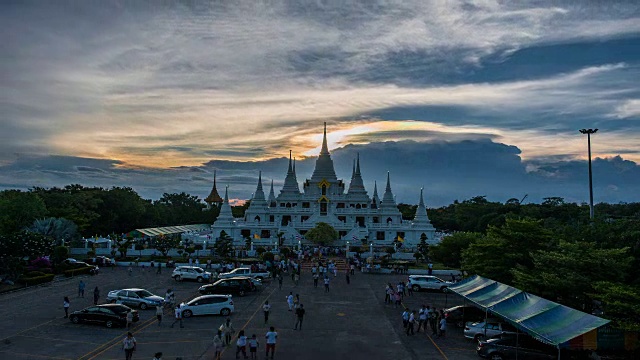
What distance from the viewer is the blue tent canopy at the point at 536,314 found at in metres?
19.0

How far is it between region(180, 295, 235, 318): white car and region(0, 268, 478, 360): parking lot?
0.40 metres

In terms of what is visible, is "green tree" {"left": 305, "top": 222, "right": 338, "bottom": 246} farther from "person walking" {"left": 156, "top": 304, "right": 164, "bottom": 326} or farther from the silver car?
"person walking" {"left": 156, "top": 304, "right": 164, "bottom": 326}

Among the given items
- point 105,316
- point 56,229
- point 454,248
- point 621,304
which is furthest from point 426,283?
point 56,229

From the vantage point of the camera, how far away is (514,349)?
21906 mm

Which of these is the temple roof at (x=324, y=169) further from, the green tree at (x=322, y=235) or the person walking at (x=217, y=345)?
the person walking at (x=217, y=345)

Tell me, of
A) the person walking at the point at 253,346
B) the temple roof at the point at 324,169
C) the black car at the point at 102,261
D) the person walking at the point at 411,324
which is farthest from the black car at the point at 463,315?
the temple roof at the point at 324,169

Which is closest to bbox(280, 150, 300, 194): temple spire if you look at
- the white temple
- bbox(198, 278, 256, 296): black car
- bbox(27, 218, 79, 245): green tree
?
the white temple

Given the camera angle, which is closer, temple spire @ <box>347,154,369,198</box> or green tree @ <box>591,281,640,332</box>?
green tree @ <box>591,281,640,332</box>

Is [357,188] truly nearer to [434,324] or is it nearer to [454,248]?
[454,248]

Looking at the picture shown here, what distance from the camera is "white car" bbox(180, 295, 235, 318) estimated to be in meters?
29.0

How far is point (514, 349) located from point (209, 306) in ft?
51.4

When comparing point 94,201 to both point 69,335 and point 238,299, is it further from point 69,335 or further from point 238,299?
point 69,335

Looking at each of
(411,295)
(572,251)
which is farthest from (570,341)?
(411,295)

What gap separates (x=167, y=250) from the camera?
6000cm
